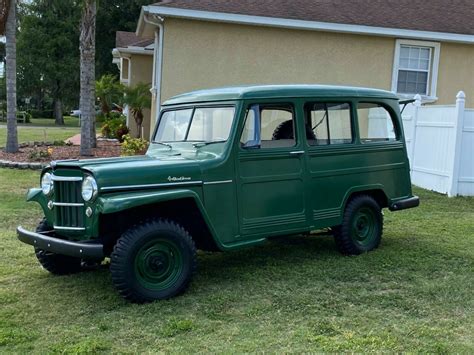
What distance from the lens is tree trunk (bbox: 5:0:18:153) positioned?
13.5 m

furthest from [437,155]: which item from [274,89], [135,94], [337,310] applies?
[135,94]

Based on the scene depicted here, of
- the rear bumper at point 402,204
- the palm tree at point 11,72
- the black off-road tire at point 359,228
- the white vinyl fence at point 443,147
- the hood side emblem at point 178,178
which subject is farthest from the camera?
the palm tree at point 11,72

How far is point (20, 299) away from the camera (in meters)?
4.67

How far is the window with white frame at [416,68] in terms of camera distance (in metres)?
14.4

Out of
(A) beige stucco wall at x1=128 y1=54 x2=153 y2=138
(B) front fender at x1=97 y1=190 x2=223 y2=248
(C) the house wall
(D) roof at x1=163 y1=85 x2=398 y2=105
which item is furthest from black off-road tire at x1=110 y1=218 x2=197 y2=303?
(A) beige stucco wall at x1=128 y1=54 x2=153 y2=138

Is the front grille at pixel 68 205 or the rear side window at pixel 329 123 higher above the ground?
the rear side window at pixel 329 123

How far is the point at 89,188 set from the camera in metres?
4.38

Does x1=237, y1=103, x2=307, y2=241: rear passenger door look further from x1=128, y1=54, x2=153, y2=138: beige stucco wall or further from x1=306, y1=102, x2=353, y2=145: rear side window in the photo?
x1=128, y1=54, x2=153, y2=138: beige stucco wall

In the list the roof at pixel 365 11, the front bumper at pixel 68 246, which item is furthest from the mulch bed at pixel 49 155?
the front bumper at pixel 68 246

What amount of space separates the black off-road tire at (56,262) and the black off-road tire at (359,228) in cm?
285

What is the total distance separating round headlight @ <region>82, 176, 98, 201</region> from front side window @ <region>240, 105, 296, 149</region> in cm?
148

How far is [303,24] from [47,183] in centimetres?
986

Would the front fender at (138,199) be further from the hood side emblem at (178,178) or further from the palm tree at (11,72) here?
the palm tree at (11,72)

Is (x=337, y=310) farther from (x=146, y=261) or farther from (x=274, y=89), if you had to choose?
(x=274, y=89)
